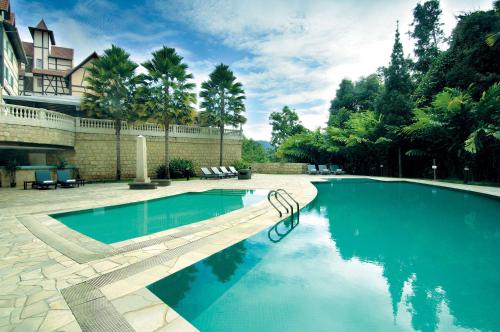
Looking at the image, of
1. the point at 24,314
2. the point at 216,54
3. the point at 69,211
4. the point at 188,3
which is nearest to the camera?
the point at 24,314

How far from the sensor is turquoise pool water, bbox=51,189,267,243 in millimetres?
6543

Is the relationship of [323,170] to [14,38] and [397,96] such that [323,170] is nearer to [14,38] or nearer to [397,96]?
[397,96]

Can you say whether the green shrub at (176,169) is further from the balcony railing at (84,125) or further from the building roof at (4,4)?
the building roof at (4,4)

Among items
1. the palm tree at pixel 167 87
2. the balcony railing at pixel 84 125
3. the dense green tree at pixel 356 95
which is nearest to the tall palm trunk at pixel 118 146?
the balcony railing at pixel 84 125

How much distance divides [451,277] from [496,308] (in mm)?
873

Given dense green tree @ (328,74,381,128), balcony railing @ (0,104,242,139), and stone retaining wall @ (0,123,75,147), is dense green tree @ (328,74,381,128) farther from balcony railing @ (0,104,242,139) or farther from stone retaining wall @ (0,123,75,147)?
stone retaining wall @ (0,123,75,147)

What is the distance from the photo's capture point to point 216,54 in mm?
22031

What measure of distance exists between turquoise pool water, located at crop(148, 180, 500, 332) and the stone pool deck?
0.35 m

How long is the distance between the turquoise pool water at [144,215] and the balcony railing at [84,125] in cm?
946

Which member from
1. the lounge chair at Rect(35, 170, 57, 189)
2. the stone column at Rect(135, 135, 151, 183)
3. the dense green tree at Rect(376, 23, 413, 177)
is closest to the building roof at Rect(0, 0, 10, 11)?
the lounge chair at Rect(35, 170, 57, 189)

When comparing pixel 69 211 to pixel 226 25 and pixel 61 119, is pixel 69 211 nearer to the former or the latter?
pixel 61 119

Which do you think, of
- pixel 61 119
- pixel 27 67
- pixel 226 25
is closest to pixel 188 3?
pixel 226 25

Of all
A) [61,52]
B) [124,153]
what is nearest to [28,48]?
[61,52]

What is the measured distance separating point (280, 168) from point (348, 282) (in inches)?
903
